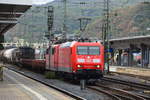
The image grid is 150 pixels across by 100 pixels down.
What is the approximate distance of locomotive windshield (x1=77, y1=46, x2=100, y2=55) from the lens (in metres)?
24.0

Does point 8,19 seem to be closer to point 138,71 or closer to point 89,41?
point 89,41

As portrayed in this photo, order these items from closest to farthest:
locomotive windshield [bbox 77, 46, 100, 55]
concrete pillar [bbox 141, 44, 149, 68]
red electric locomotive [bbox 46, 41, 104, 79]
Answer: red electric locomotive [bbox 46, 41, 104, 79], locomotive windshield [bbox 77, 46, 100, 55], concrete pillar [bbox 141, 44, 149, 68]

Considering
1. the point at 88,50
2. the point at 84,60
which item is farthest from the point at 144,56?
the point at 84,60

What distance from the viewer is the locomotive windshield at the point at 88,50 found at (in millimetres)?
23969

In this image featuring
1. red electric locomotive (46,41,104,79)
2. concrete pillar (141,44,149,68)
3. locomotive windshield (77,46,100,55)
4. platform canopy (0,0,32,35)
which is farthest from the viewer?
concrete pillar (141,44,149,68)

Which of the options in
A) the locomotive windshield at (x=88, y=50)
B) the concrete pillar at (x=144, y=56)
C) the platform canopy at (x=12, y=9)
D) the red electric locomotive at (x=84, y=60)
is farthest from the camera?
the concrete pillar at (x=144, y=56)

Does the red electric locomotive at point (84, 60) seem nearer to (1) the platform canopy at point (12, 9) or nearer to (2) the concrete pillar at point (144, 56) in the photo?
(1) the platform canopy at point (12, 9)

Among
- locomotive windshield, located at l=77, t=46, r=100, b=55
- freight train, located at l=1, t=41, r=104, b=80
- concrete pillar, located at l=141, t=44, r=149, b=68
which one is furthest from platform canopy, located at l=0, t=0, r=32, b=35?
concrete pillar, located at l=141, t=44, r=149, b=68

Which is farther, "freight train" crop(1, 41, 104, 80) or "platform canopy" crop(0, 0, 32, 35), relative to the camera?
"freight train" crop(1, 41, 104, 80)

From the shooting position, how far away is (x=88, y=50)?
2423 cm

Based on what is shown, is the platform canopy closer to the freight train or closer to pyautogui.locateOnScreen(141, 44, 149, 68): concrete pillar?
the freight train

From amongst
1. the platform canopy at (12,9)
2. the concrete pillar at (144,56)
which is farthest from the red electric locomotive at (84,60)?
the concrete pillar at (144,56)

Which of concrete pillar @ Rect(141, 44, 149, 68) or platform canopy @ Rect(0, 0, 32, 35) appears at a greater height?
platform canopy @ Rect(0, 0, 32, 35)

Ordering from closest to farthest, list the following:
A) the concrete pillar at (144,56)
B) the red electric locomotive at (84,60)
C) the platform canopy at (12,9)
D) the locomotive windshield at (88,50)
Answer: the platform canopy at (12,9) → the red electric locomotive at (84,60) → the locomotive windshield at (88,50) → the concrete pillar at (144,56)
